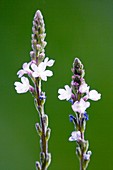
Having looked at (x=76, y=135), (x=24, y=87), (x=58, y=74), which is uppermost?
(x=58, y=74)

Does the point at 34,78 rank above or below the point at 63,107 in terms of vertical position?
below

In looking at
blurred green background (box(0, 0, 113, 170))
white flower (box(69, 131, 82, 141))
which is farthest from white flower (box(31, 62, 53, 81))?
blurred green background (box(0, 0, 113, 170))

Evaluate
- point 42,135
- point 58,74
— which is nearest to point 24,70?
point 42,135

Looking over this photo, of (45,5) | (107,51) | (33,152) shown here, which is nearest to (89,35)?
(107,51)

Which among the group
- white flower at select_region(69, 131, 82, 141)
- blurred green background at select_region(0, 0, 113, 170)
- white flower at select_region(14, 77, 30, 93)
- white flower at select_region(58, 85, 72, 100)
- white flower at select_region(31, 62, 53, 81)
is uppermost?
blurred green background at select_region(0, 0, 113, 170)

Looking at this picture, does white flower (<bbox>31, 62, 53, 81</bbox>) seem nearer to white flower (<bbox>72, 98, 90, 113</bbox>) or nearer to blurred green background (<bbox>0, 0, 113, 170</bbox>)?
white flower (<bbox>72, 98, 90, 113</bbox>)

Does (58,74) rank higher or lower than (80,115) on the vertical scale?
higher

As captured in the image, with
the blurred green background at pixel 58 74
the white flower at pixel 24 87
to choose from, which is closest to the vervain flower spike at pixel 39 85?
the white flower at pixel 24 87

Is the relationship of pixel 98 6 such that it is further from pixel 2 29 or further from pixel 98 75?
pixel 2 29

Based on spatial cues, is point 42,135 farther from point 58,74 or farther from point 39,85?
point 58,74
